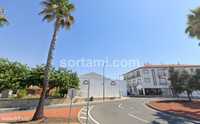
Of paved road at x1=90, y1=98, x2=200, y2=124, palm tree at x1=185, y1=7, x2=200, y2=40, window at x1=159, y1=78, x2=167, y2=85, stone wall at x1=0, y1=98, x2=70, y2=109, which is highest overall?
palm tree at x1=185, y1=7, x2=200, y2=40

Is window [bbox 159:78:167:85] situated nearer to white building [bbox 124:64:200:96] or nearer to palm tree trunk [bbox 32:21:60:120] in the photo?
white building [bbox 124:64:200:96]

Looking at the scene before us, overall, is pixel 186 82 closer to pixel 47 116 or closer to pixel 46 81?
pixel 47 116

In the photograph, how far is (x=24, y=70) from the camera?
1419 inches

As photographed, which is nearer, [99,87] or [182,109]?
[182,109]

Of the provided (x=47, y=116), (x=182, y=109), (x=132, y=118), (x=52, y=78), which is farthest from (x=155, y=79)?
(x=47, y=116)

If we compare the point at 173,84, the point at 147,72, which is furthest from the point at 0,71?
the point at 147,72

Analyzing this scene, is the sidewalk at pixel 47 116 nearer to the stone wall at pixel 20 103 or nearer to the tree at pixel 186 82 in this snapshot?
the stone wall at pixel 20 103

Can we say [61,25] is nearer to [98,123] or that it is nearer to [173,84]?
[98,123]

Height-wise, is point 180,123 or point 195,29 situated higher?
point 195,29

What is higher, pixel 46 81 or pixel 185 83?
pixel 185 83

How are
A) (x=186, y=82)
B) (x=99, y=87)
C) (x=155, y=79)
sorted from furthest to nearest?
(x=155, y=79), (x=99, y=87), (x=186, y=82)

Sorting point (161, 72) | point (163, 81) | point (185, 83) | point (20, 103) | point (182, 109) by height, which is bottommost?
point (182, 109)

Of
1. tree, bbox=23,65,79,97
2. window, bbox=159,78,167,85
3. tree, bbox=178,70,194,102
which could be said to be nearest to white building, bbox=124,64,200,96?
window, bbox=159,78,167,85

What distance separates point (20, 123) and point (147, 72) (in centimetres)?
6704
